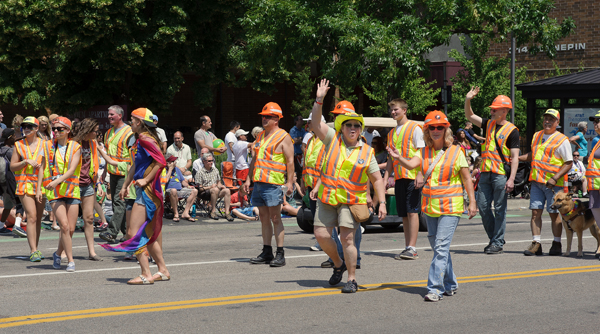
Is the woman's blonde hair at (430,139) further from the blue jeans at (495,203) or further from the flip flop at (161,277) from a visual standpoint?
the flip flop at (161,277)

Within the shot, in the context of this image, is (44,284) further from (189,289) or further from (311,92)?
(311,92)

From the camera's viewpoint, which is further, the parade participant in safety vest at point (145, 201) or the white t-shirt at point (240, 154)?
the white t-shirt at point (240, 154)

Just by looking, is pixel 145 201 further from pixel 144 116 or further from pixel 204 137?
pixel 204 137

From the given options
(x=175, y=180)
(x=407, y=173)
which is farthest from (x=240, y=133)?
(x=407, y=173)

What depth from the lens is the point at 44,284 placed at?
8.38m

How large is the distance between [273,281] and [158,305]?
1.68 m

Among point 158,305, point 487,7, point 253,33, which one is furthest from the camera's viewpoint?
point 253,33

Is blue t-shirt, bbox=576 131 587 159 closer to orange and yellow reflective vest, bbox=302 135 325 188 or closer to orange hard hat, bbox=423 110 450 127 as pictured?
orange and yellow reflective vest, bbox=302 135 325 188

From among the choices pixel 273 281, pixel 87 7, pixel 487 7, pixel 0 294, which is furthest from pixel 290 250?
pixel 87 7

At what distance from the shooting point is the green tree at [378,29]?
774 inches

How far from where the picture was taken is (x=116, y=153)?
1090 centimetres

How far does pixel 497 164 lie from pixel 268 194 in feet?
11.0

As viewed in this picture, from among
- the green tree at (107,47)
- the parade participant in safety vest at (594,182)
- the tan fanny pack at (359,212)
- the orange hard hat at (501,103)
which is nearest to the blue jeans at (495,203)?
the orange hard hat at (501,103)

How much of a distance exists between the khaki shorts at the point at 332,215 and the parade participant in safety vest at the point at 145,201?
1.86 m
